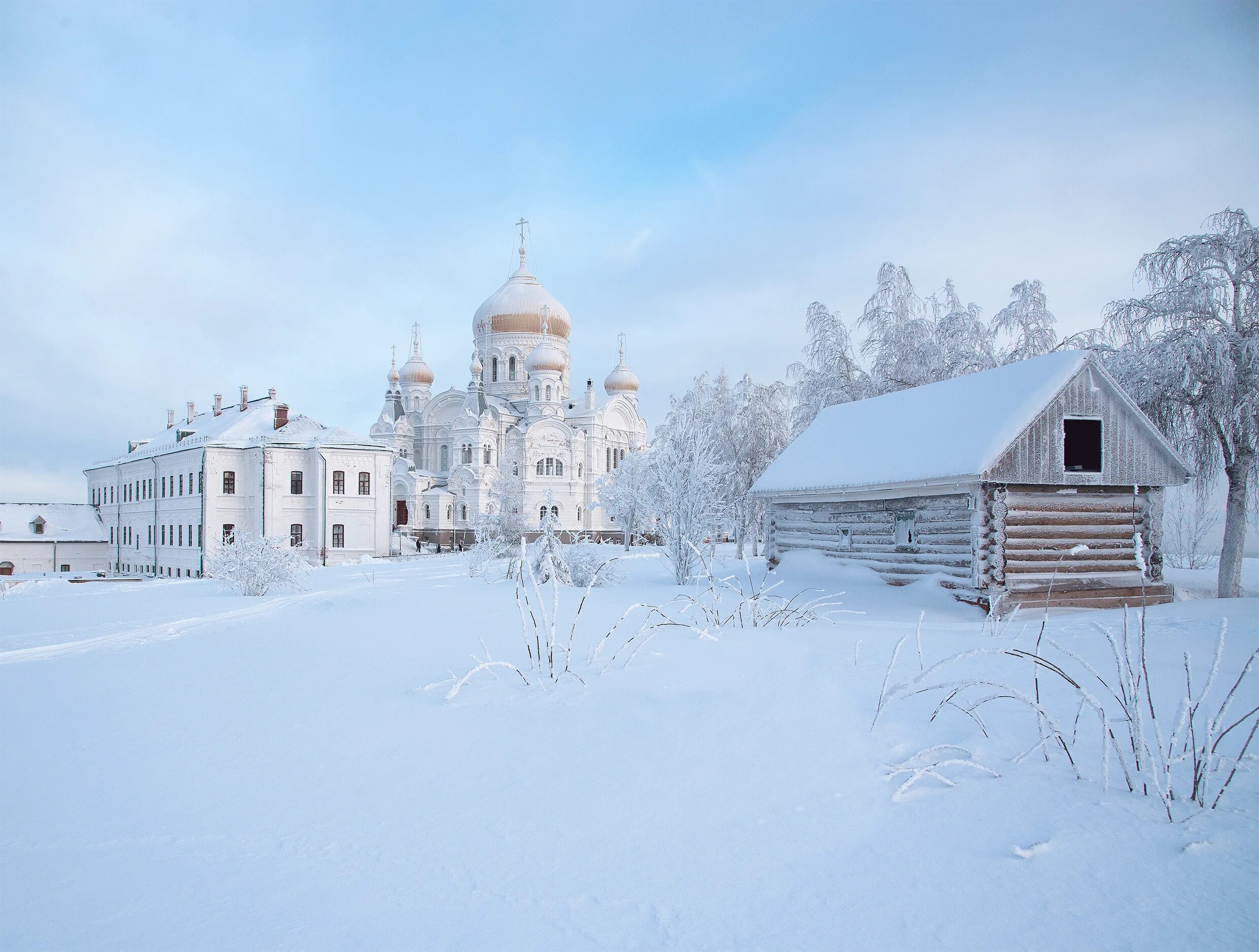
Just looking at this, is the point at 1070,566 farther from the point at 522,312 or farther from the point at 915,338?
the point at 522,312

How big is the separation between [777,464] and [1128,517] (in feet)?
25.1

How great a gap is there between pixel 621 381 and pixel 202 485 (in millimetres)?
34340

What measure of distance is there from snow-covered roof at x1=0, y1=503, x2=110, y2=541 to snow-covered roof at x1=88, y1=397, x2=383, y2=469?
851cm

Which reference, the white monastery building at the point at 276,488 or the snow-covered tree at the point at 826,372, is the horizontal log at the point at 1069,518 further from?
the white monastery building at the point at 276,488

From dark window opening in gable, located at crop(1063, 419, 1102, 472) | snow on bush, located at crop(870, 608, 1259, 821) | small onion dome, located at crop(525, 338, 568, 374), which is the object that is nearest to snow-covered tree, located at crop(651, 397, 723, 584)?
dark window opening in gable, located at crop(1063, 419, 1102, 472)

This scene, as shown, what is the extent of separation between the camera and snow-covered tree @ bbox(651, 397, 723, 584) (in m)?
19.0

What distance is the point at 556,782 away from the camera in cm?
426

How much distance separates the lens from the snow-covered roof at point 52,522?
136 ft

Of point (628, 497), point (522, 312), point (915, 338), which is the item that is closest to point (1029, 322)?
→ point (915, 338)

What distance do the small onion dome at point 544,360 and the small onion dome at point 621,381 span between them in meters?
5.33

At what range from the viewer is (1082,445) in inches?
620

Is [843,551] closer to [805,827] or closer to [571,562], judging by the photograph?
[571,562]

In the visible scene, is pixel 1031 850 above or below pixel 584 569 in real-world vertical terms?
above

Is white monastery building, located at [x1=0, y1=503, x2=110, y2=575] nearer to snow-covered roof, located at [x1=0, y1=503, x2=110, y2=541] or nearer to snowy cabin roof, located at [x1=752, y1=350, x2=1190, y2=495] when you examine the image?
snow-covered roof, located at [x1=0, y1=503, x2=110, y2=541]
